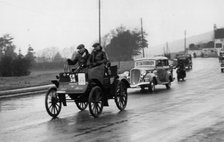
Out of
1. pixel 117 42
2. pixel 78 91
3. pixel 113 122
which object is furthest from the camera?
pixel 117 42

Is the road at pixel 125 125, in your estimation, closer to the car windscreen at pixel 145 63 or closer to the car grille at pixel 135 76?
the car grille at pixel 135 76

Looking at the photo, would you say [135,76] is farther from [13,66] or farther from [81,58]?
[13,66]

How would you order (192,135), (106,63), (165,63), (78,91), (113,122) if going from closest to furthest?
1. (192,135)
2. (113,122)
3. (78,91)
4. (106,63)
5. (165,63)

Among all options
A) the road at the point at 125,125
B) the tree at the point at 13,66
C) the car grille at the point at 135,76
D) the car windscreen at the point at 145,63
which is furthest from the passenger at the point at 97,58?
the tree at the point at 13,66

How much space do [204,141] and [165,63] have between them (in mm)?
16187

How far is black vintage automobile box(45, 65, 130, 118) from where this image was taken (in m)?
11.7

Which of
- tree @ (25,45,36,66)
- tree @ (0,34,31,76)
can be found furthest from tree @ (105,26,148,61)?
tree @ (0,34,31,76)

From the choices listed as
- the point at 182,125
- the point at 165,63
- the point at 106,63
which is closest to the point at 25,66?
the point at 165,63

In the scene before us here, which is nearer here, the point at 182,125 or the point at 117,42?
the point at 182,125

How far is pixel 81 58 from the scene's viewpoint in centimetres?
1242

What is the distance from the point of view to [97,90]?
1183 cm

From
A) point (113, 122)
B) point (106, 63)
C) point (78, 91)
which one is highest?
point (106, 63)

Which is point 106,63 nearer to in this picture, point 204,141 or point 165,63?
point 204,141

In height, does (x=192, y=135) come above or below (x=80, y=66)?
below
